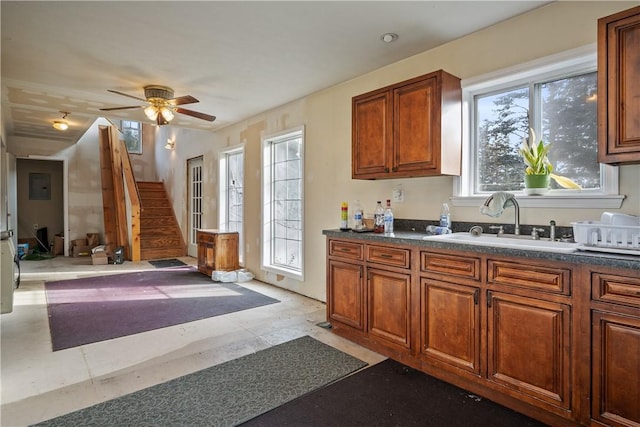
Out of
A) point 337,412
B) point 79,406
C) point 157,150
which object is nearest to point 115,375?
point 79,406

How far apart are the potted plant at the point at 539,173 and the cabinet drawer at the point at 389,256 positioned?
95cm

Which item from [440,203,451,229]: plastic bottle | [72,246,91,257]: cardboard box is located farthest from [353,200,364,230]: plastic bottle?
[72,246,91,257]: cardboard box

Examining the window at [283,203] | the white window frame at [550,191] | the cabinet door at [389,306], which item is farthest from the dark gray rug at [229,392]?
the window at [283,203]

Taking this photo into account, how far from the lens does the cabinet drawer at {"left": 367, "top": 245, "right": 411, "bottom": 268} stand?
2525 millimetres

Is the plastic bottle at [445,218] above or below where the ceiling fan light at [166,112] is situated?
below

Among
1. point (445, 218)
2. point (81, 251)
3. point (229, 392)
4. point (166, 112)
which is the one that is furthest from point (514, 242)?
point (81, 251)

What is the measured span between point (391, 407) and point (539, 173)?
5.94ft

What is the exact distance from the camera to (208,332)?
323 centimetres

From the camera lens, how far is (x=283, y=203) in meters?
5.09

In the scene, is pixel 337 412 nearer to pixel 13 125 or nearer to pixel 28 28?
pixel 28 28

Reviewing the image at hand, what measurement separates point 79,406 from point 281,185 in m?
3.52

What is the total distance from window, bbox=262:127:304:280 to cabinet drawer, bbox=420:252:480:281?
232cm

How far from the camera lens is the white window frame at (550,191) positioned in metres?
2.13

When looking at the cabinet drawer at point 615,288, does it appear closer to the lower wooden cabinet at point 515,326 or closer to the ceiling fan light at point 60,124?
the lower wooden cabinet at point 515,326
